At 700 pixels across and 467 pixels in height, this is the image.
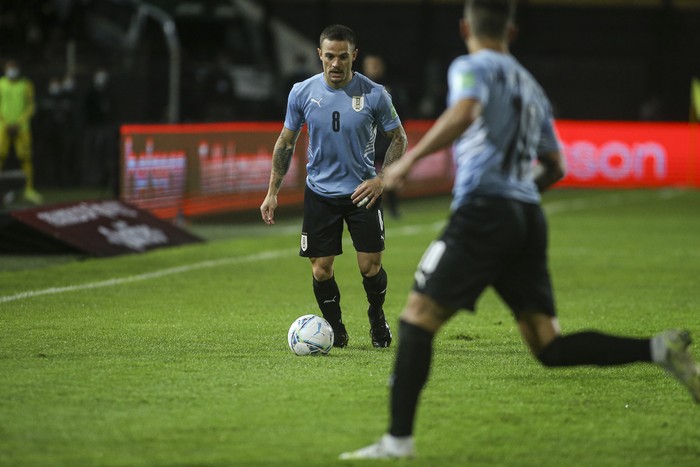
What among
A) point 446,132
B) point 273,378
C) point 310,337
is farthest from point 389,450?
point 310,337

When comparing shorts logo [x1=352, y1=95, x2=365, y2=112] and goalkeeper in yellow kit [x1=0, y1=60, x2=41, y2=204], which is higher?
shorts logo [x1=352, y1=95, x2=365, y2=112]

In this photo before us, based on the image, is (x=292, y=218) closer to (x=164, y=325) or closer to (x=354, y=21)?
(x=164, y=325)

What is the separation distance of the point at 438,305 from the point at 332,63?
3.08 m

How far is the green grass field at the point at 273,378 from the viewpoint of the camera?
19.0 ft

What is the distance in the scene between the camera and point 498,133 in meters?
5.55

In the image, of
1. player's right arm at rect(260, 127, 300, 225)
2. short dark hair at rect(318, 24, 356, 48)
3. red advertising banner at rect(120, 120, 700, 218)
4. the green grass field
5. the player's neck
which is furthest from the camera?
red advertising banner at rect(120, 120, 700, 218)

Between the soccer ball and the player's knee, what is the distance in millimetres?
2450

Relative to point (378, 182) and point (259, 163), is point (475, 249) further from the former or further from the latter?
point (259, 163)

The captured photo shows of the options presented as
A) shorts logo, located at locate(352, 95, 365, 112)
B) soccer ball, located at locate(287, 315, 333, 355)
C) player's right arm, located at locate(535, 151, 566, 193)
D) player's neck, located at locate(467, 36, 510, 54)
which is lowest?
soccer ball, located at locate(287, 315, 333, 355)

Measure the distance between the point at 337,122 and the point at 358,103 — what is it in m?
0.18

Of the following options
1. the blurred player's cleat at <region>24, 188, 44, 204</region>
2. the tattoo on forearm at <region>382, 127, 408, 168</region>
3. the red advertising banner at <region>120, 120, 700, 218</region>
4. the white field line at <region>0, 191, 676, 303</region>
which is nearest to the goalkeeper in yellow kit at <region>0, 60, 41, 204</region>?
the blurred player's cleat at <region>24, 188, 44, 204</region>

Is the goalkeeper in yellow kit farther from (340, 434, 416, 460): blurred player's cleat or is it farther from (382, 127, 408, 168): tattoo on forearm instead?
(340, 434, 416, 460): blurred player's cleat

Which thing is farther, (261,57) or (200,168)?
(261,57)

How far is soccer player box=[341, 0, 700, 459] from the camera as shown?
17.7 ft
